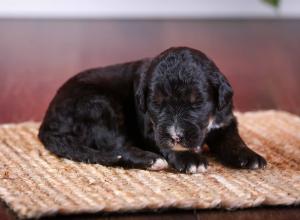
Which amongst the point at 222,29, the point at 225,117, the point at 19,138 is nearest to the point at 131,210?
the point at 225,117

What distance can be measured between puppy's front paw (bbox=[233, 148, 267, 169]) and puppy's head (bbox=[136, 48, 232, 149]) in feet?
0.63

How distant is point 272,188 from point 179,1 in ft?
15.7

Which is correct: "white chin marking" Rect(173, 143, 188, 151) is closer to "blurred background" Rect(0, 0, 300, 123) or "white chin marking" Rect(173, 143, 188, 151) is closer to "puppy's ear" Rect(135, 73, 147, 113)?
"puppy's ear" Rect(135, 73, 147, 113)

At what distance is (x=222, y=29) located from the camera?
23.1ft

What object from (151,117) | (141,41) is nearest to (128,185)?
(151,117)

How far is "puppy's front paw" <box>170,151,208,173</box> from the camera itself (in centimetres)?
290

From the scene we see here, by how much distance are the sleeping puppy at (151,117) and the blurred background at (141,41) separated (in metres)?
0.87

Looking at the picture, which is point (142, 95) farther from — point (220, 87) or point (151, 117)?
point (220, 87)

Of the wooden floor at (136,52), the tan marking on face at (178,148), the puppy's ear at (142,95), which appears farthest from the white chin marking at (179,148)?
the wooden floor at (136,52)

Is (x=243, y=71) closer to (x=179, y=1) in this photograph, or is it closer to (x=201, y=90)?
(x=179, y=1)

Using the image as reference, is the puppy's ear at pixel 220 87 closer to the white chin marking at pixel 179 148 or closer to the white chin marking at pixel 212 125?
the white chin marking at pixel 212 125

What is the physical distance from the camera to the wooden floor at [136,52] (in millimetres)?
4574

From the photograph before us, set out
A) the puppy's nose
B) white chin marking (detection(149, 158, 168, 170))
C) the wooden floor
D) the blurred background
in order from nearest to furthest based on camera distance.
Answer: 1. the puppy's nose
2. white chin marking (detection(149, 158, 168, 170))
3. the wooden floor
4. the blurred background

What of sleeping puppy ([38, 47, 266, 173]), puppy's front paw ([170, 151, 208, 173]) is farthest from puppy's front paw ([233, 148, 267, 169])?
puppy's front paw ([170, 151, 208, 173])
